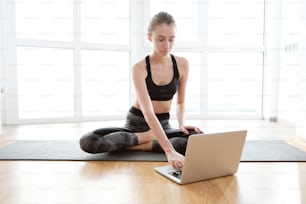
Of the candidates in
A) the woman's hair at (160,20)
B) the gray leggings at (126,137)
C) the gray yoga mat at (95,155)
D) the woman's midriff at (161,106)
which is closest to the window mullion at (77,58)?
the gray yoga mat at (95,155)

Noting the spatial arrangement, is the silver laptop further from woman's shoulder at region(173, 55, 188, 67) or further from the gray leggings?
woman's shoulder at region(173, 55, 188, 67)

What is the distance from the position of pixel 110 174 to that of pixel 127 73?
2115mm

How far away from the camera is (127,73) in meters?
3.30

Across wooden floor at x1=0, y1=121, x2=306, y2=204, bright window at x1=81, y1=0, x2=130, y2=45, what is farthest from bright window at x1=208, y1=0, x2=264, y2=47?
wooden floor at x1=0, y1=121, x2=306, y2=204

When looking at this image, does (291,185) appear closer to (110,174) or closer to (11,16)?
(110,174)

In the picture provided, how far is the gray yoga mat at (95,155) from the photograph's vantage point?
5.06ft

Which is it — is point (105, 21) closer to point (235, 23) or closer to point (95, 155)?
point (235, 23)

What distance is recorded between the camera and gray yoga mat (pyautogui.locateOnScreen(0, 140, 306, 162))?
1.54 m

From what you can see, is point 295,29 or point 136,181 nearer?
point 136,181

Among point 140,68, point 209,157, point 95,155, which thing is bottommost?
point 95,155

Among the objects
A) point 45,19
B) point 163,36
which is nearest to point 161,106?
point 163,36

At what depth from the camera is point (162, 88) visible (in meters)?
1.62

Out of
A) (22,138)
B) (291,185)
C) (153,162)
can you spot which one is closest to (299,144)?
(291,185)

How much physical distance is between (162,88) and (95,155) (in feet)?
1.71
